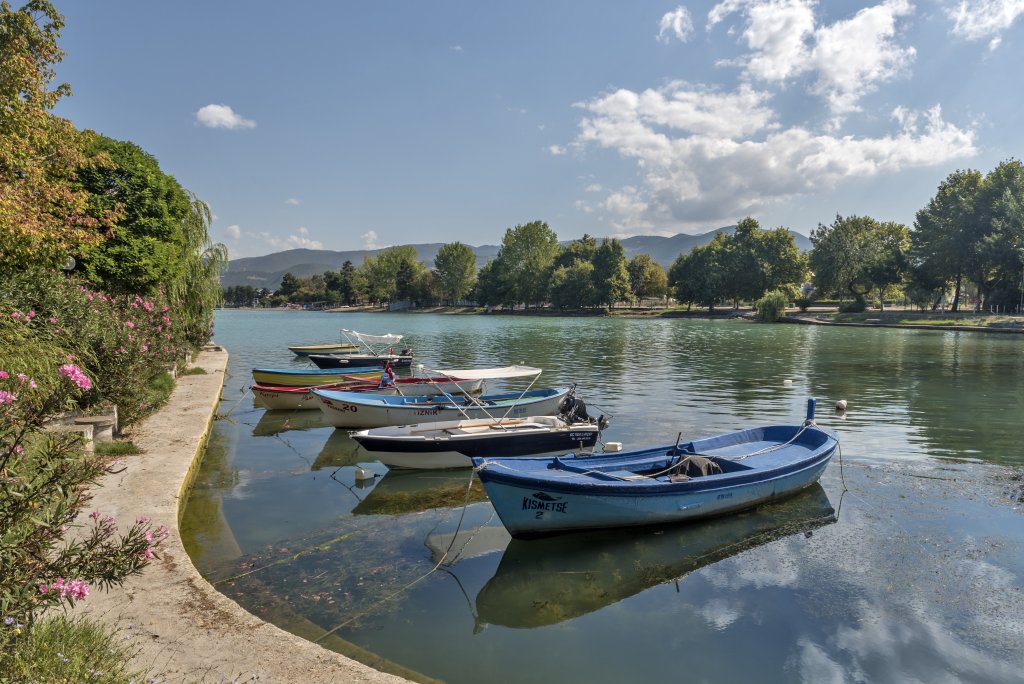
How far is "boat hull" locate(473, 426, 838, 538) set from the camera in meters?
9.79

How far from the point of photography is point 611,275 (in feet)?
395

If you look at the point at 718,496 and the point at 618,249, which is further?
the point at 618,249

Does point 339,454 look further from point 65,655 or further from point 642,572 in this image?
point 65,655

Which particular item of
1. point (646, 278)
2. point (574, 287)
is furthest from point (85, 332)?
point (646, 278)

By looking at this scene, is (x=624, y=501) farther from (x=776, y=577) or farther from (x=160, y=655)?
(x=160, y=655)

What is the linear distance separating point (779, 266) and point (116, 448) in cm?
10609

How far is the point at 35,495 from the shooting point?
388 cm

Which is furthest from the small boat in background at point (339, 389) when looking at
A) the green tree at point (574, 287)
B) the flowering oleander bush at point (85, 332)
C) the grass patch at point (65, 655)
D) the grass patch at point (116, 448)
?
the green tree at point (574, 287)

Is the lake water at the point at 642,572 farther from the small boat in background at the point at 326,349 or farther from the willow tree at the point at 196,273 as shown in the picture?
the small boat in background at the point at 326,349

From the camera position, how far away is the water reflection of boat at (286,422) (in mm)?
19291

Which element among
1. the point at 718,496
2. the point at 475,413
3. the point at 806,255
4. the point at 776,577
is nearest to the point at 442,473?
the point at 475,413

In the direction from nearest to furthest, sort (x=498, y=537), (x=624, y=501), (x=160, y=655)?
(x=160, y=655), (x=624, y=501), (x=498, y=537)

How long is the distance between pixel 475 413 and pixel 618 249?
109 metres

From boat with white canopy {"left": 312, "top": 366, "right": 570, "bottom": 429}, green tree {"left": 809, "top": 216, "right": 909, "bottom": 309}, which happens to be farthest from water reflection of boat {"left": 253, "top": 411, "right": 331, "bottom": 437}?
green tree {"left": 809, "top": 216, "right": 909, "bottom": 309}
